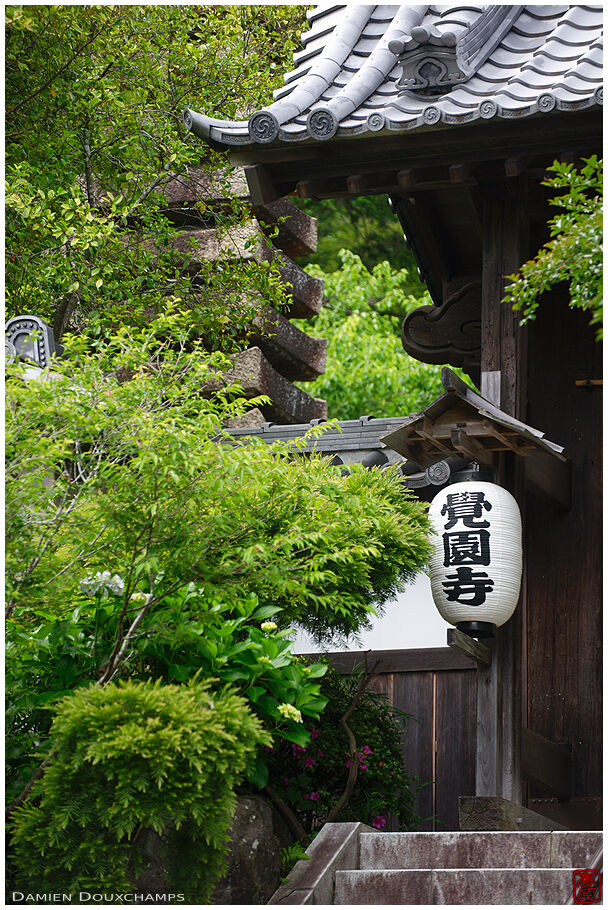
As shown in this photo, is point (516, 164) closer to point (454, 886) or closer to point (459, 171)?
point (459, 171)

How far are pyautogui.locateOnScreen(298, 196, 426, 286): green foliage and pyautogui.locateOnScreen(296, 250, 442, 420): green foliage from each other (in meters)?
3.20

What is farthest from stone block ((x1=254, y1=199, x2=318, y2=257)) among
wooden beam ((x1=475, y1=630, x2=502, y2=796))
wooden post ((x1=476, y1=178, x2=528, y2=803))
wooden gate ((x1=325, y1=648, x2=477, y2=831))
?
wooden beam ((x1=475, y1=630, x2=502, y2=796))

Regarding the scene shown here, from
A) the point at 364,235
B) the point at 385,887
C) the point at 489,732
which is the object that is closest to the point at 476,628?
the point at 489,732

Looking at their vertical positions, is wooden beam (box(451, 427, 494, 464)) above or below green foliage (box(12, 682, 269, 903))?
above

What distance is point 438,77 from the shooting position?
7.94 meters

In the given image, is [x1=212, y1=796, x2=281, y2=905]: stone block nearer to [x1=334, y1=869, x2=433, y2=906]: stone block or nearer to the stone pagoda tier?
[x1=334, y1=869, x2=433, y2=906]: stone block

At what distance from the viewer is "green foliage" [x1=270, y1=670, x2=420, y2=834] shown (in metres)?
7.57

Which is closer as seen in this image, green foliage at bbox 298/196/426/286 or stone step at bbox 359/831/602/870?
stone step at bbox 359/831/602/870

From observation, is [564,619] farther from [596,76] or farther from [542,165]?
[596,76]

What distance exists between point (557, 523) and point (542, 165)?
2694mm

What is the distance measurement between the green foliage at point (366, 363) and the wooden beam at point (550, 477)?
30.6ft

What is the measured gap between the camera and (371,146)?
7.93 meters

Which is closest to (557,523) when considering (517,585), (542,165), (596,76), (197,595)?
(517,585)

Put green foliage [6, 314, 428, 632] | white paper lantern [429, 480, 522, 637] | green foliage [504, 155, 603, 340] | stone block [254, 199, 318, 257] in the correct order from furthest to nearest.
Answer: stone block [254, 199, 318, 257] → white paper lantern [429, 480, 522, 637] → green foliage [6, 314, 428, 632] → green foliage [504, 155, 603, 340]
